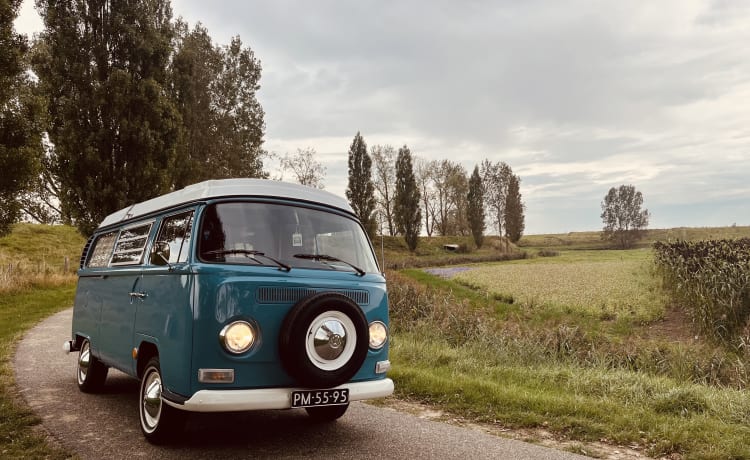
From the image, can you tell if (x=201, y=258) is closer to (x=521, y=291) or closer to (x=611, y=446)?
(x=611, y=446)

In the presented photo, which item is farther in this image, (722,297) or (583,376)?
(722,297)

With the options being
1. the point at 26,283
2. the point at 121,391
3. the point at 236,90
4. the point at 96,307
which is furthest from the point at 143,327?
the point at 236,90

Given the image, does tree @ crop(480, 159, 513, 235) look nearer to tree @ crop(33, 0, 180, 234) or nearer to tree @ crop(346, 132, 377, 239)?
tree @ crop(346, 132, 377, 239)

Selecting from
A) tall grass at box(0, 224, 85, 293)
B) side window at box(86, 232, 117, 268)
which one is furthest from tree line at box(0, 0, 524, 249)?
side window at box(86, 232, 117, 268)

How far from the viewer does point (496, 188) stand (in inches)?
3078

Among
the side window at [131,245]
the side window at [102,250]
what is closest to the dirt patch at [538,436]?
the side window at [131,245]

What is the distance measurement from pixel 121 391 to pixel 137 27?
21.2 metres

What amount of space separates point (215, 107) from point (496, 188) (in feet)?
163

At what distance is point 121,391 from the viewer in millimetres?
7527

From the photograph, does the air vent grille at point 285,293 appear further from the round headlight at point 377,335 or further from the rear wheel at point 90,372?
the rear wheel at point 90,372

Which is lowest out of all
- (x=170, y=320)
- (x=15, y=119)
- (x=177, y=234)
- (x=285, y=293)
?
(x=170, y=320)

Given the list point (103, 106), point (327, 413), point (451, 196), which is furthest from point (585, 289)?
point (451, 196)

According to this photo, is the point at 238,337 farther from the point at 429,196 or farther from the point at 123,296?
the point at 429,196

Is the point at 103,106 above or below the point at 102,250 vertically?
above
